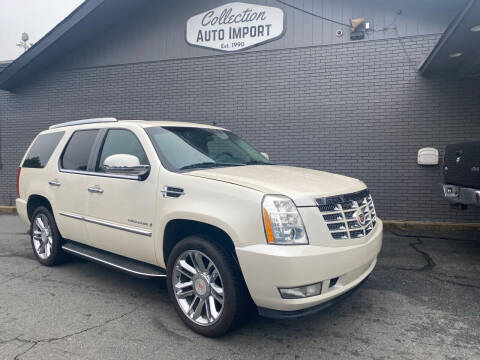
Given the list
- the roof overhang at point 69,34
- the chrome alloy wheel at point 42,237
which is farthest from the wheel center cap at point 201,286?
the roof overhang at point 69,34

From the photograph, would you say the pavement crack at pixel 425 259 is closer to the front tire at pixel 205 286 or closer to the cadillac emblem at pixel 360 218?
the cadillac emblem at pixel 360 218

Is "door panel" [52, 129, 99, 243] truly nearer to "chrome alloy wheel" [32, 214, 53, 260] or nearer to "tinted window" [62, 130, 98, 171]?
"tinted window" [62, 130, 98, 171]

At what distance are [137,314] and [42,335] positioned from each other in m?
0.79

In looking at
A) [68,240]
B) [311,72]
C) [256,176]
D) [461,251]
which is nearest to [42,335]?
[68,240]

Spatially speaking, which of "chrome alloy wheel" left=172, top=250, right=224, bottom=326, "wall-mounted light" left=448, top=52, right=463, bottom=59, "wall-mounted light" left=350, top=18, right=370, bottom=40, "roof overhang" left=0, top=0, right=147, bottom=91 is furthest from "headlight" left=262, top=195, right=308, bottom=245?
"roof overhang" left=0, top=0, right=147, bottom=91

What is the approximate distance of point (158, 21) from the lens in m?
8.97

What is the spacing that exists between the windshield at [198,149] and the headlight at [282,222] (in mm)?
1069

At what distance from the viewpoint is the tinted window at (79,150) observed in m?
4.43

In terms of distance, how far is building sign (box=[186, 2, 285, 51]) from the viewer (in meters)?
8.12

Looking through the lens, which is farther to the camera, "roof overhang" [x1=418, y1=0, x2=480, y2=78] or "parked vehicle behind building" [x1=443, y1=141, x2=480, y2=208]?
"roof overhang" [x1=418, y1=0, x2=480, y2=78]

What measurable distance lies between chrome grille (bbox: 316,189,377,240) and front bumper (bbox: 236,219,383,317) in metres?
0.15

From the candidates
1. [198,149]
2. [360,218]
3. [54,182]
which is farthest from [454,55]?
[54,182]

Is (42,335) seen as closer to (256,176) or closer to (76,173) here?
(76,173)

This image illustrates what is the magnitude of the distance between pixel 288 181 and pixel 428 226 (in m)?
5.16
